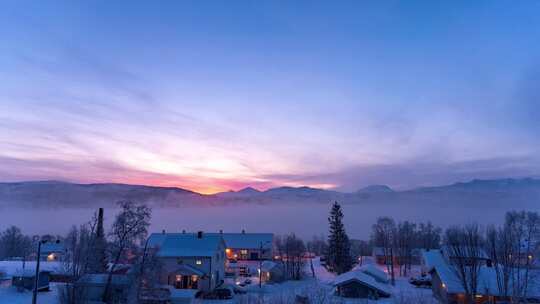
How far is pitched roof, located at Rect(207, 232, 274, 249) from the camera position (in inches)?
3639

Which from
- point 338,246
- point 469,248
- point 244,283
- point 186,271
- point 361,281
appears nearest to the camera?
point 469,248

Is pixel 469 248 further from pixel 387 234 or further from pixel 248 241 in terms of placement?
pixel 248 241

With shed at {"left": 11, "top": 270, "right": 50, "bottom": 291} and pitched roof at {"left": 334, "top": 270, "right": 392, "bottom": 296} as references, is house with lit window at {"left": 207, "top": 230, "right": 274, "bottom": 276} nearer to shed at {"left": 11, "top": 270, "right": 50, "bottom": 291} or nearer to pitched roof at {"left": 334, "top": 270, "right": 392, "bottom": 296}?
pitched roof at {"left": 334, "top": 270, "right": 392, "bottom": 296}

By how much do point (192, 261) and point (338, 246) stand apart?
94.9ft

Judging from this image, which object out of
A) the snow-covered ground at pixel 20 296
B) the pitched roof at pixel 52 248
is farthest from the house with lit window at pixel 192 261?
the pitched roof at pixel 52 248

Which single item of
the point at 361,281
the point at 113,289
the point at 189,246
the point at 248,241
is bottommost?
the point at 361,281

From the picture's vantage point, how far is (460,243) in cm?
3797

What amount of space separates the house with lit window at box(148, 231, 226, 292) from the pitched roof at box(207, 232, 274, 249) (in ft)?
101

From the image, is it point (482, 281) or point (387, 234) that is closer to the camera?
point (482, 281)

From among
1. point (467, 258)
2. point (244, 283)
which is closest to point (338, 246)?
point (244, 283)

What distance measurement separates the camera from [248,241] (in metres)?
93.9

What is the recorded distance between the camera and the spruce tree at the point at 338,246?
229 ft

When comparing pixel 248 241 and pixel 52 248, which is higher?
pixel 248 241

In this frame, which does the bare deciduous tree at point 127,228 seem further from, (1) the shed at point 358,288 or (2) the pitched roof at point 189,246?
(1) the shed at point 358,288
